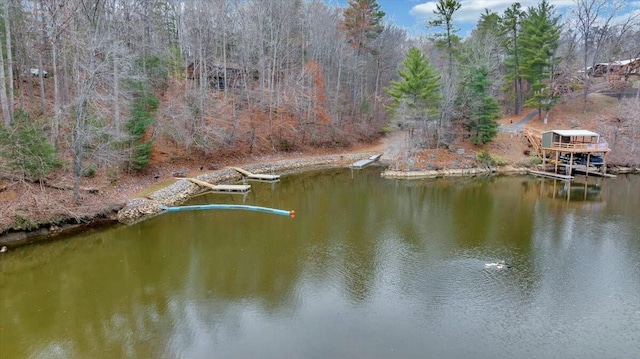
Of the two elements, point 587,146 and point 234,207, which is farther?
point 587,146

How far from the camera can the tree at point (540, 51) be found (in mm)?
33531

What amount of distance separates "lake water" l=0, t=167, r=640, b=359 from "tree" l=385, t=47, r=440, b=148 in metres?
11.2

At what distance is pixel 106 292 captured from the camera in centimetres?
1084

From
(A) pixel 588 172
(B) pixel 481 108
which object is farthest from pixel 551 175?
(B) pixel 481 108

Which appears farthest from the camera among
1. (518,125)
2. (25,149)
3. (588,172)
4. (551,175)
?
(518,125)

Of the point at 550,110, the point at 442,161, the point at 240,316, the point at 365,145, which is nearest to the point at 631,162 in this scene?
the point at 550,110

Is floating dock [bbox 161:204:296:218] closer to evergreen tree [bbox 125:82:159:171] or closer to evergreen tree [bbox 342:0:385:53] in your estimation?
evergreen tree [bbox 125:82:159:171]

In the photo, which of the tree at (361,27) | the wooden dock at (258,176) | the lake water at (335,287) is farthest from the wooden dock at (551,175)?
the wooden dock at (258,176)

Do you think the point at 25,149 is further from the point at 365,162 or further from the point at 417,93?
the point at 417,93

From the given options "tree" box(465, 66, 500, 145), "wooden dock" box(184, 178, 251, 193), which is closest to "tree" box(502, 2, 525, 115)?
"tree" box(465, 66, 500, 145)

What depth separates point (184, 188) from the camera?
21.2 m

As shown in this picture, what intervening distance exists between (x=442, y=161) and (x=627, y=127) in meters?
14.6

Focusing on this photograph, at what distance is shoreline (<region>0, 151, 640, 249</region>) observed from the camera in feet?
47.7

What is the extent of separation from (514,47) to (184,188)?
32.9 meters
